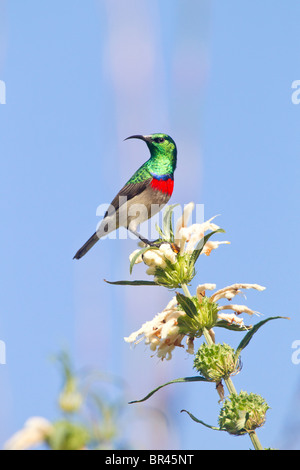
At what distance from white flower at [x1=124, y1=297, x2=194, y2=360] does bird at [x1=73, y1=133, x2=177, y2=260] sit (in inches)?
145

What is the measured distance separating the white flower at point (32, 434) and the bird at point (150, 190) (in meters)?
5.45

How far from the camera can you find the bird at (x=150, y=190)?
7.33 metres

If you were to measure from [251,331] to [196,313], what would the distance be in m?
0.32

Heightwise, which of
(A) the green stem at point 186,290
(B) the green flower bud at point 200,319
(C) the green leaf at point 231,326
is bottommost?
(C) the green leaf at point 231,326

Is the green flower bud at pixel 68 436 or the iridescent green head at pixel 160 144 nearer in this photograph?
the green flower bud at pixel 68 436

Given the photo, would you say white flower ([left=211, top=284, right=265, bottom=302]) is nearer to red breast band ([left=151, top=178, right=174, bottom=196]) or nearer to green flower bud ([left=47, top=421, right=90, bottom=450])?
green flower bud ([left=47, top=421, right=90, bottom=450])

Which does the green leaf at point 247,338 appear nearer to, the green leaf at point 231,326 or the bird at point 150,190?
the green leaf at point 231,326

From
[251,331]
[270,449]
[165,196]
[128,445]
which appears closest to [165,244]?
[251,331]

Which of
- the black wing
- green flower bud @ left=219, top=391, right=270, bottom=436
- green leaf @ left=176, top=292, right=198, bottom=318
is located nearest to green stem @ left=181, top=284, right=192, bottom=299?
green leaf @ left=176, top=292, right=198, bottom=318

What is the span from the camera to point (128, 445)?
5.65 ft

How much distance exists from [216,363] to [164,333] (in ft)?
1.05

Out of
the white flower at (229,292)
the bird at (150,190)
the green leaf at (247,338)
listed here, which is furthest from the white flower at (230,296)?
the bird at (150,190)
